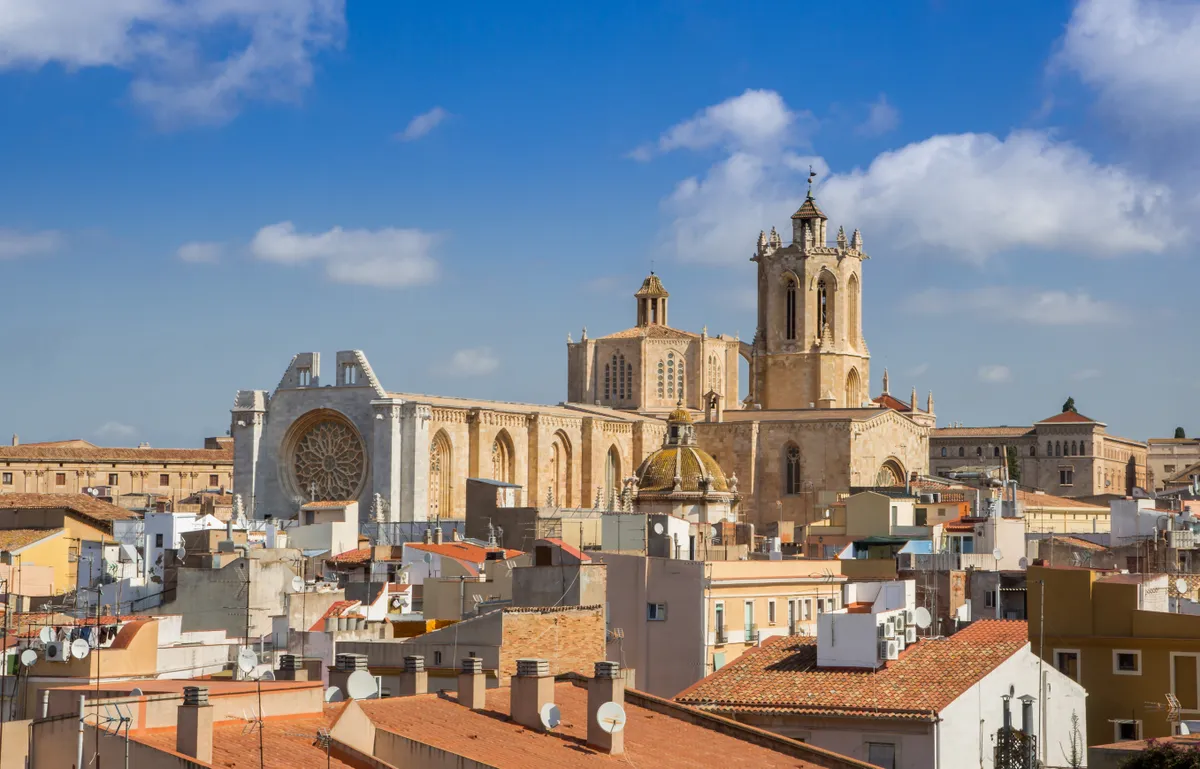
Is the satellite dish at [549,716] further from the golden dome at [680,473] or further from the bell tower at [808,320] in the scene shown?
the bell tower at [808,320]

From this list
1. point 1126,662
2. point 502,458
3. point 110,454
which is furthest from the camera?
point 110,454

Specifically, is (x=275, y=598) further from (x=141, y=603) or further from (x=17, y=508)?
(x=17, y=508)

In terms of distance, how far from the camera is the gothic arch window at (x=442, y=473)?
257 ft

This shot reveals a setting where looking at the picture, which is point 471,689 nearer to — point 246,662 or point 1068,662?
point 246,662

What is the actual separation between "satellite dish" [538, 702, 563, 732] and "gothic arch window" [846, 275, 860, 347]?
250 feet

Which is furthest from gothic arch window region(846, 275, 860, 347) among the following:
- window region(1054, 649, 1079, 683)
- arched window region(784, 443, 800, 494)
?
window region(1054, 649, 1079, 683)

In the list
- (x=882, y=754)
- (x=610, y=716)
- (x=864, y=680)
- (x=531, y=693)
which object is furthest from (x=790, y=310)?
(x=610, y=716)

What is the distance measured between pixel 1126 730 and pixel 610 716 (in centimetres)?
702

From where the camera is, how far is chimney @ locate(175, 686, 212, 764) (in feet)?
47.7

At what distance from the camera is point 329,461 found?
7988cm

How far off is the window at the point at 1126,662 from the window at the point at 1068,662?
1.50 ft

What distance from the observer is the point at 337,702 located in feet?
60.4

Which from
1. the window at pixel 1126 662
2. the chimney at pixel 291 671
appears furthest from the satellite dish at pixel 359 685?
the window at pixel 1126 662

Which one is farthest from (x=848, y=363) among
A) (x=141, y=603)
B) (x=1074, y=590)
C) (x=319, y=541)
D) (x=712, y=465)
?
(x=1074, y=590)
